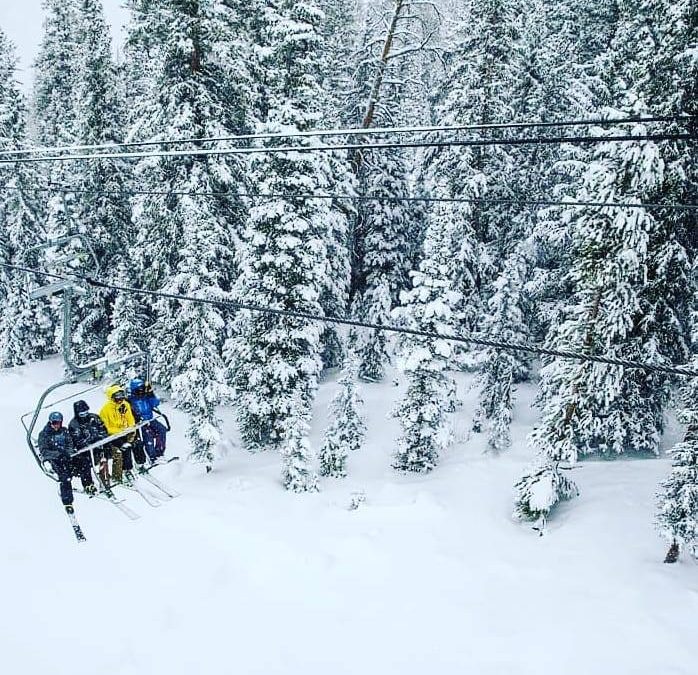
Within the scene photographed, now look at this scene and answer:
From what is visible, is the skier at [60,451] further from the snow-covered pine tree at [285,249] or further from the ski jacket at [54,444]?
the snow-covered pine tree at [285,249]

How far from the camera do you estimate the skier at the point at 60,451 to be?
10.5 metres

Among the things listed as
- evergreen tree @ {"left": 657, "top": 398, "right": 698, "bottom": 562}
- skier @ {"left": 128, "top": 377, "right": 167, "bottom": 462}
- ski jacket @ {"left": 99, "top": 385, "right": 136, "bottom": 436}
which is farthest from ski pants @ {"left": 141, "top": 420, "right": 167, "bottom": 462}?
evergreen tree @ {"left": 657, "top": 398, "right": 698, "bottom": 562}

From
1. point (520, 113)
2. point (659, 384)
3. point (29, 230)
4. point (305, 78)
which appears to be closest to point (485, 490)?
point (659, 384)

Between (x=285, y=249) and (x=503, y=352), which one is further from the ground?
(x=285, y=249)

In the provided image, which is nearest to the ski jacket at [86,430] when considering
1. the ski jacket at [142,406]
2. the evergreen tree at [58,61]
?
the ski jacket at [142,406]

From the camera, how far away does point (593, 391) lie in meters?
15.0

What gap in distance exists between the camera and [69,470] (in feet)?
36.4

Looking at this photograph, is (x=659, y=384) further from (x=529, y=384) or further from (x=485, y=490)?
(x=529, y=384)

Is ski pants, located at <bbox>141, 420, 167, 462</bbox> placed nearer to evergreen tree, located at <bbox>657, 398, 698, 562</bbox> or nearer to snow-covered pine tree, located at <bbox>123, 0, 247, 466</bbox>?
snow-covered pine tree, located at <bbox>123, 0, 247, 466</bbox>

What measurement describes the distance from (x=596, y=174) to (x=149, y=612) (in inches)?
647

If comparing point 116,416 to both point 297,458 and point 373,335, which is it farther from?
point 373,335

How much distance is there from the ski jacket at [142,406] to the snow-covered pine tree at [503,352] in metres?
15.2

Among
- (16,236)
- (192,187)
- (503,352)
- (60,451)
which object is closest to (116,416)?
(60,451)

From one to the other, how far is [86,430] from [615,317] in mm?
12498
